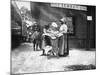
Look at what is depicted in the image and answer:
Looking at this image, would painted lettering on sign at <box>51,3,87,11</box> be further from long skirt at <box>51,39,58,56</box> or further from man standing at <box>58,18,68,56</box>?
long skirt at <box>51,39,58,56</box>

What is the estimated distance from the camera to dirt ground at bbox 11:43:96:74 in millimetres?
1867

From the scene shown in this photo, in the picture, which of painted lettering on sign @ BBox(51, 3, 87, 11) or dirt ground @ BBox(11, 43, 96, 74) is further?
painted lettering on sign @ BBox(51, 3, 87, 11)

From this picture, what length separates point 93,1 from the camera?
2148mm

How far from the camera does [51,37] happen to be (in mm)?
2008

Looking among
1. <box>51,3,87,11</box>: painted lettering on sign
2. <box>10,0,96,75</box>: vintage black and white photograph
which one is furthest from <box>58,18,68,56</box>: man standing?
<box>51,3,87,11</box>: painted lettering on sign

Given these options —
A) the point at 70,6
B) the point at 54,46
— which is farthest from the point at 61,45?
the point at 70,6

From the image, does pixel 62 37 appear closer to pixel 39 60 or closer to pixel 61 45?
pixel 61 45

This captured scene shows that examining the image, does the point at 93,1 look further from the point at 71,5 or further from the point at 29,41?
the point at 29,41

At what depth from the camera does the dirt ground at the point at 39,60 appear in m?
1.87

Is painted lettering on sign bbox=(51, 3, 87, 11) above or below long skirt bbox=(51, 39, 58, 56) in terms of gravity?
above

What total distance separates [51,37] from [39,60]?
14.0 inches

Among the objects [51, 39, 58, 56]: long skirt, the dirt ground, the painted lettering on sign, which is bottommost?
the dirt ground
